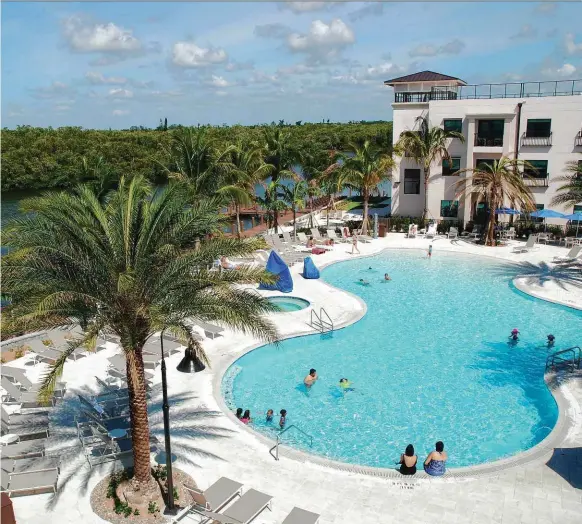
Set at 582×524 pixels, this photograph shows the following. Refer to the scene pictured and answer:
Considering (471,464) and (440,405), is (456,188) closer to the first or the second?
(440,405)

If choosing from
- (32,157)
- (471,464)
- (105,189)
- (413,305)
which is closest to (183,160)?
(105,189)

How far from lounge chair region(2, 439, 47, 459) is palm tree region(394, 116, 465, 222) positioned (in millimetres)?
28849

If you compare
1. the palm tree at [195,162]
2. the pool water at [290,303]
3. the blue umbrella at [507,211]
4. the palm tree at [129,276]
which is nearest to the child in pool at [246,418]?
the palm tree at [129,276]

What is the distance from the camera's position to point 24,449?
488 inches

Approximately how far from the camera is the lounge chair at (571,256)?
28609 millimetres

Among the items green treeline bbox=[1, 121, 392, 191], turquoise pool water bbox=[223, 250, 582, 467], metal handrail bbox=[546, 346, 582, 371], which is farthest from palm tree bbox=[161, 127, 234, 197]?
green treeline bbox=[1, 121, 392, 191]

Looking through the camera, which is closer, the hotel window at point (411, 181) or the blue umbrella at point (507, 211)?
the blue umbrella at point (507, 211)

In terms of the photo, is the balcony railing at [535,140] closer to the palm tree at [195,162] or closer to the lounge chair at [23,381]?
the palm tree at [195,162]

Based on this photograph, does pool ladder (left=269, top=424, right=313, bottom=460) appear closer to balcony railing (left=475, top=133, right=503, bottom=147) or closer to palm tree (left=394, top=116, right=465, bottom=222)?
palm tree (left=394, top=116, right=465, bottom=222)

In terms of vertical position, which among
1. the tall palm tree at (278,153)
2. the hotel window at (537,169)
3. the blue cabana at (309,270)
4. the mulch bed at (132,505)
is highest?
the tall palm tree at (278,153)

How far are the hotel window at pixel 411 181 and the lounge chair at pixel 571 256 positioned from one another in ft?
38.7

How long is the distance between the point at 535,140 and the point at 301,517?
31.5 m

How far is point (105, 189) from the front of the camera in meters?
25.5

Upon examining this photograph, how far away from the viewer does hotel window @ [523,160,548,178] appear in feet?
115
